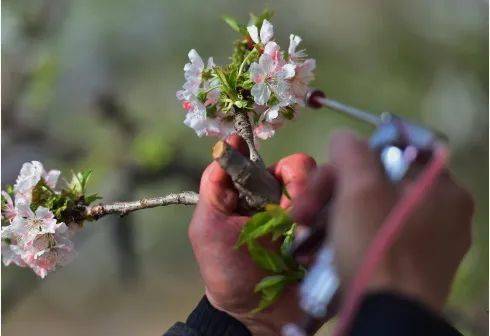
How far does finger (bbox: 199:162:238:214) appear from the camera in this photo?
0.56 m

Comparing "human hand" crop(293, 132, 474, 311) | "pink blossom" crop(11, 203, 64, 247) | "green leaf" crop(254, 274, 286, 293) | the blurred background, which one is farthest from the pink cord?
the blurred background

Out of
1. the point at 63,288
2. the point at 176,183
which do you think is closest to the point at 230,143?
the point at 176,183

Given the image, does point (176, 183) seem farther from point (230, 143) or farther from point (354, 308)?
point (354, 308)

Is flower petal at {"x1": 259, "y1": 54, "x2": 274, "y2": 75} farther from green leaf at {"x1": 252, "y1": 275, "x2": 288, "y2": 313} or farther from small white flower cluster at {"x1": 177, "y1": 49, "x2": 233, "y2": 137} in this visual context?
green leaf at {"x1": 252, "y1": 275, "x2": 288, "y2": 313}

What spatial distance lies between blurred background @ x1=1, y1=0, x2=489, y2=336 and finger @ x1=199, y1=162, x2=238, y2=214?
1.56m

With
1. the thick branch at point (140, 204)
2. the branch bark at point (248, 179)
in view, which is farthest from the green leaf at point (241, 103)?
the branch bark at point (248, 179)

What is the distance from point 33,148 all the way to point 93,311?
Answer: 534mm

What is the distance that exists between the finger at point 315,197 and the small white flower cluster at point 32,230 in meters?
0.46

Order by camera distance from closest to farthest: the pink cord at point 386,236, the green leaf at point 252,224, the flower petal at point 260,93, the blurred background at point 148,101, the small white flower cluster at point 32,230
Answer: the pink cord at point 386,236
the green leaf at point 252,224
the flower petal at point 260,93
the small white flower cluster at point 32,230
the blurred background at point 148,101

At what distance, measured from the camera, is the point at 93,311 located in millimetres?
2137

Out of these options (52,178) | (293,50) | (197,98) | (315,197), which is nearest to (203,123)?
(197,98)

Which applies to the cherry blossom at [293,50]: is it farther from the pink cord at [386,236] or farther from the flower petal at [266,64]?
the pink cord at [386,236]

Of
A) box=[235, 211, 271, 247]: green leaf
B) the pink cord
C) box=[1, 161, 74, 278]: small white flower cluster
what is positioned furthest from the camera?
box=[1, 161, 74, 278]: small white flower cluster

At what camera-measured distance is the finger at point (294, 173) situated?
578 mm
